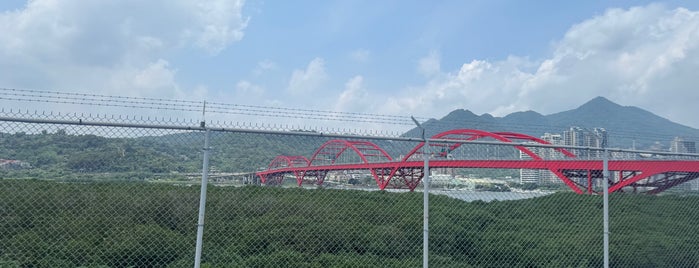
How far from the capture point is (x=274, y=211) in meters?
8.21

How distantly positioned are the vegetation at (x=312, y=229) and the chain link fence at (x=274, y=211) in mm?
24

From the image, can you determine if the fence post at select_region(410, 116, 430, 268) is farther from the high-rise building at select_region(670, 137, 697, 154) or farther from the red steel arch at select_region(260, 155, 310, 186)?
the high-rise building at select_region(670, 137, 697, 154)

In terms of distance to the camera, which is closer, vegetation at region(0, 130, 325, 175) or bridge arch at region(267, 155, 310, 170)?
vegetation at region(0, 130, 325, 175)

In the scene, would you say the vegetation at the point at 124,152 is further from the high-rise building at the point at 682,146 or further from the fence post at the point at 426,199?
the high-rise building at the point at 682,146

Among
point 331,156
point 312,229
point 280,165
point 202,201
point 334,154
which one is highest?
point 334,154

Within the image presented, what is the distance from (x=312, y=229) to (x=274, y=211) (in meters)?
0.81

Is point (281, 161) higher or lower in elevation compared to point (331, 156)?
lower

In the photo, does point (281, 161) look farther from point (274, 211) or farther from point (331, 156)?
point (331, 156)

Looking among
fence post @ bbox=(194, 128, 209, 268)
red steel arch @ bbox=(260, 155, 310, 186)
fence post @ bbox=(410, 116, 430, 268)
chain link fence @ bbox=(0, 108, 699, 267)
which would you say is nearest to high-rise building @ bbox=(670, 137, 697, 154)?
chain link fence @ bbox=(0, 108, 699, 267)

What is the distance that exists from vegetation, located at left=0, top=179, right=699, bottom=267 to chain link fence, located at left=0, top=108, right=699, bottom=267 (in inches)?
1.0

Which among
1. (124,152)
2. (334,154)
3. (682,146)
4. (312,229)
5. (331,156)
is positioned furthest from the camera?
(334,154)

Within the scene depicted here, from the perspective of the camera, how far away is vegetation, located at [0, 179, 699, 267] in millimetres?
6438

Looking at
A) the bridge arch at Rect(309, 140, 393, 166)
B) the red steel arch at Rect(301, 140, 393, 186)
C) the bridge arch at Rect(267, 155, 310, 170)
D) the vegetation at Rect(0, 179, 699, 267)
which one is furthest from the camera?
the bridge arch at Rect(309, 140, 393, 166)

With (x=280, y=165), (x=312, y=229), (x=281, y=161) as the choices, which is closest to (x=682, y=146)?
(x=312, y=229)
